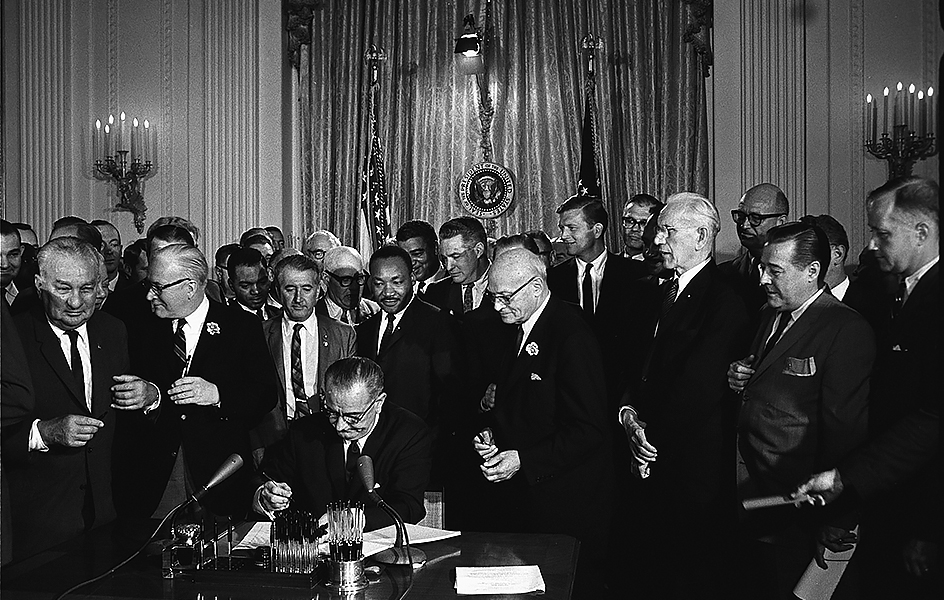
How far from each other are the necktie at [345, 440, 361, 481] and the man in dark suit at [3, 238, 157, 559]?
0.77 meters

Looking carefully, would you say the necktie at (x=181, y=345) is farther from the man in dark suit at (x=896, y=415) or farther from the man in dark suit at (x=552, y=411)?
the man in dark suit at (x=896, y=415)

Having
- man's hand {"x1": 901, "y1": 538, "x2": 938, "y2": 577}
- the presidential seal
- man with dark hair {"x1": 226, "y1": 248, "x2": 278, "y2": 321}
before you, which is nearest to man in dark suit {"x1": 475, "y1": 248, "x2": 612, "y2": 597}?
man with dark hair {"x1": 226, "y1": 248, "x2": 278, "y2": 321}

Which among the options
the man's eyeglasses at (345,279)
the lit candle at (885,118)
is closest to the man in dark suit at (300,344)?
the man's eyeglasses at (345,279)

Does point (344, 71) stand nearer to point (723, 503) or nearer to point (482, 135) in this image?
point (482, 135)

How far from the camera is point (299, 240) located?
9406 millimetres

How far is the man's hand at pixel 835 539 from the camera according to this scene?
301 centimetres

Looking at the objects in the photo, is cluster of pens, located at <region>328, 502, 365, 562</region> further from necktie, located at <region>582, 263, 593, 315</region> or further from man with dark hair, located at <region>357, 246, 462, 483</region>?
necktie, located at <region>582, 263, 593, 315</region>

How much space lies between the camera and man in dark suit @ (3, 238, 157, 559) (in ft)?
10.5

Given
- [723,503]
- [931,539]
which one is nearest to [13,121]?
[723,503]

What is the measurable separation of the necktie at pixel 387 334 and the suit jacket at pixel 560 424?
0.73m

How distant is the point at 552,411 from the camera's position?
150 inches

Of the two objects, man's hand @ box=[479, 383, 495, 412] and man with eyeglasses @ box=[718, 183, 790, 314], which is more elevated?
man with eyeglasses @ box=[718, 183, 790, 314]

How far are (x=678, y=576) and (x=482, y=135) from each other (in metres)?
5.81

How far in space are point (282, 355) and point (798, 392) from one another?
228 cm
